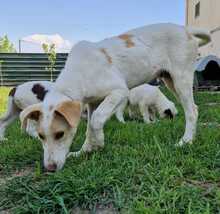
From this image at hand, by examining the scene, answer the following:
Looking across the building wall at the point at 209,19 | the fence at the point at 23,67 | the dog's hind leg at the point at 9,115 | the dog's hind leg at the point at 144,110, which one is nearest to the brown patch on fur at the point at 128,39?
the dog's hind leg at the point at 9,115

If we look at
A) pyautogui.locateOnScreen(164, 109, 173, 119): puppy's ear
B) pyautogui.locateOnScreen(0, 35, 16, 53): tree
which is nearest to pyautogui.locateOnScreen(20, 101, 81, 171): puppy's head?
pyautogui.locateOnScreen(164, 109, 173, 119): puppy's ear

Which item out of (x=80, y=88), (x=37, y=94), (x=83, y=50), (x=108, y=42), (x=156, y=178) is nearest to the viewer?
(x=156, y=178)

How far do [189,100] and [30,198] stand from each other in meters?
2.54

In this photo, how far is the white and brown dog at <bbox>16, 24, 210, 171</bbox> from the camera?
3.16 metres

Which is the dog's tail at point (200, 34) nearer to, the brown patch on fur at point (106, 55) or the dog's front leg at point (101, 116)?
the brown patch on fur at point (106, 55)

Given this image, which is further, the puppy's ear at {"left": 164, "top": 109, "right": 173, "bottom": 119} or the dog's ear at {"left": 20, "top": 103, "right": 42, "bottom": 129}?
the puppy's ear at {"left": 164, "top": 109, "right": 173, "bottom": 119}

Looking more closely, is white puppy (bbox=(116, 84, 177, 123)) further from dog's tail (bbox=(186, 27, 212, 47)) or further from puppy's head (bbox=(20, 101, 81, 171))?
puppy's head (bbox=(20, 101, 81, 171))

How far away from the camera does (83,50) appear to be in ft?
12.8

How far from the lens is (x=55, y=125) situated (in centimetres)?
315

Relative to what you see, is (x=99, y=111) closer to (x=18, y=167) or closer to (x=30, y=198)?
(x=18, y=167)

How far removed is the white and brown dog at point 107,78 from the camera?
3.16m

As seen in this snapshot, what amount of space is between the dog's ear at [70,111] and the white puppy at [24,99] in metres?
1.89

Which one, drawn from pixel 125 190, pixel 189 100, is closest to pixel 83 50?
pixel 189 100

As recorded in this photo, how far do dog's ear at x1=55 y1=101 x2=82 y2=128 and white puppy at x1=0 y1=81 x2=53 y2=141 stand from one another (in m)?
1.89
